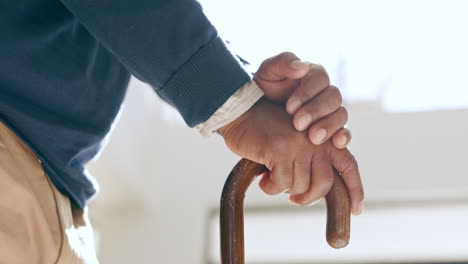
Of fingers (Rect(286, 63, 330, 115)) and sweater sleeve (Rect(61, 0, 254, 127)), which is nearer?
sweater sleeve (Rect(61, 0, 254, 127))

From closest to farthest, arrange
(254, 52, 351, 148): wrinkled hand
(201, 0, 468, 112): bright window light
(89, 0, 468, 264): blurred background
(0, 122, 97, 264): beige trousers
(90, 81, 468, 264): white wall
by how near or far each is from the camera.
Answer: (0, 122, 97, 264): beige trousers
(254, 52, 351, 148): wrinkled hand
(201, 0, 468, 112): bright window light
(89, 0, 468, 264): blurred background
(90, 81, 468, 264): white wall

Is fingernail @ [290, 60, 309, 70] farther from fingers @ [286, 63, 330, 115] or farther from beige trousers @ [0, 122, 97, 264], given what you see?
beige trousers @ [0, 122, 97, 264]

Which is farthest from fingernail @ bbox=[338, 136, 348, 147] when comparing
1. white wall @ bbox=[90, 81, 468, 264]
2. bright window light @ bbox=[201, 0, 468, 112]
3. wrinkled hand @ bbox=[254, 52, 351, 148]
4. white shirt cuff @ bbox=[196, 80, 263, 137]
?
white wall @ bbox=[90, 81, 468, 264]

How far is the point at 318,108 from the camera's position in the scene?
2.71ft

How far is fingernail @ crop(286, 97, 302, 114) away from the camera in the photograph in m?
0.83

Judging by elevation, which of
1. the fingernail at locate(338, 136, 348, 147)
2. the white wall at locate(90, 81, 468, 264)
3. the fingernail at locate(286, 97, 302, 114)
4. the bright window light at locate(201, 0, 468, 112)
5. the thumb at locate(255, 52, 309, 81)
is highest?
the thumb at locate(255, 52, 309, 81)

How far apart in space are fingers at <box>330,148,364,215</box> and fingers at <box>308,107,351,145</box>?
13 millimetres

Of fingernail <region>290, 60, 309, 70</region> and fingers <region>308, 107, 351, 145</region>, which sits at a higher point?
fingernail <region>290, 60, 309, 70</region>

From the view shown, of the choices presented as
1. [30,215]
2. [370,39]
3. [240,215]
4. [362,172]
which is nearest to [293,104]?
[240,215]

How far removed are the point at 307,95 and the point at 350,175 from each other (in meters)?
0.10

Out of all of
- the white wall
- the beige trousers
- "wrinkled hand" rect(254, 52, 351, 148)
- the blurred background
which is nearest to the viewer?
the beige trousers

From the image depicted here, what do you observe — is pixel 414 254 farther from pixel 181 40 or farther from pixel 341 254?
pixel 181 40

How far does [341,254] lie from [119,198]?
1.00m

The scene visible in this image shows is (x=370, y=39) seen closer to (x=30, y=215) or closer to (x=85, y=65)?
(x=85, y=65)
